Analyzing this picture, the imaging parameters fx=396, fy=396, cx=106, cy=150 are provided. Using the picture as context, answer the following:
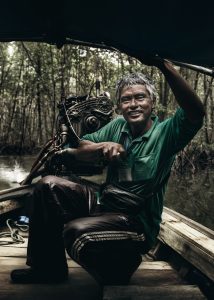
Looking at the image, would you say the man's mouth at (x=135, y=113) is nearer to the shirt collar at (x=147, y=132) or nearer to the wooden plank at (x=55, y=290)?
the shirt collar at (x=147, y=132)

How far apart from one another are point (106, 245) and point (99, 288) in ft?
1.12

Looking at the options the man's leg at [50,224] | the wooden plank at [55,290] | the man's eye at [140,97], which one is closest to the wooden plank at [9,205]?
the wooden plank at [55,290]

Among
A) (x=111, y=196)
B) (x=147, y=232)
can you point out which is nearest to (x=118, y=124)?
(x=111, y=196)

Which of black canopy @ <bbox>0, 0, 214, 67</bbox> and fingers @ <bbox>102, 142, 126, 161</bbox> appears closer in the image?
black canopy @ <bbox>0, 0, 214, 67</bbox>

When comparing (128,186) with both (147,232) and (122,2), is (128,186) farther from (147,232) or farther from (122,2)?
(122,2)

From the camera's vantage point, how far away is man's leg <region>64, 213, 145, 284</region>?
6.66 feet

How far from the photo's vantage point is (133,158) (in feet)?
7.60

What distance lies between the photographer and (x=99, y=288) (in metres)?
2.24

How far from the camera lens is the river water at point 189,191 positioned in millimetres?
8205

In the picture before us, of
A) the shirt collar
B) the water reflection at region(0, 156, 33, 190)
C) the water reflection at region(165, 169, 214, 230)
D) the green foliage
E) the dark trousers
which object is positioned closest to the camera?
the dark trousers

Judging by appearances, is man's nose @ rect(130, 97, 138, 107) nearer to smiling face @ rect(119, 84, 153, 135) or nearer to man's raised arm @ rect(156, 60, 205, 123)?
smiling face @ rect(119, 84, 153, 135)

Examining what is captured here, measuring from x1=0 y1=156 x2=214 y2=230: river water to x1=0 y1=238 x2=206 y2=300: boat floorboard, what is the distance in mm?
4785

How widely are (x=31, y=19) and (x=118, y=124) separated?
1.01 metres

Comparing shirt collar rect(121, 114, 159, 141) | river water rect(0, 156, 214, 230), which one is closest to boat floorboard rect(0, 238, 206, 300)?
shirt collar rect(121, 114, 159, 141)
